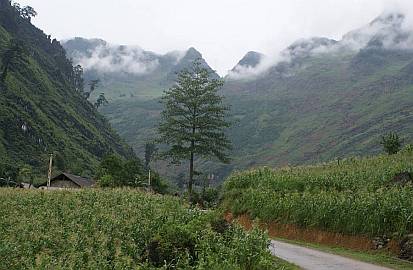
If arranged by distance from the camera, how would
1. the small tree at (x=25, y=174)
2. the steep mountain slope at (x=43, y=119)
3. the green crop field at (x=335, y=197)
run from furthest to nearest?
the steep mountain slope at (x=43, y=119) < the small tree at (x=25, y=174) < the green crop field at (x=335, y=197)

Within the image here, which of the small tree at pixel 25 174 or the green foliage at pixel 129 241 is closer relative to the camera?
the green foliage at pixel 129 241

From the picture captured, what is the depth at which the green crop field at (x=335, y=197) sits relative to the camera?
20609 mm

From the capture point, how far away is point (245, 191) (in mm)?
32531

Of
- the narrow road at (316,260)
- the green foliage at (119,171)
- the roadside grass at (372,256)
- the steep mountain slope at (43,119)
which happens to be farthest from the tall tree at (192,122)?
the steep mountain slope at (43,119)

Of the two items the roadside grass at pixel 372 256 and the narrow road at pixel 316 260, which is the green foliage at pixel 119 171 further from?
the narrow road at pixel 316 260

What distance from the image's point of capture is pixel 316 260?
57.1 feet

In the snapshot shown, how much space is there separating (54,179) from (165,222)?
73.2 metres

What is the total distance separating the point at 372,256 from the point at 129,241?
392 inches

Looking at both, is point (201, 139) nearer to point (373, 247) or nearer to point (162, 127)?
point (162, 127)

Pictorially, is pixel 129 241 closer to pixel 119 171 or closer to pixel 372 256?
pixel 372 256

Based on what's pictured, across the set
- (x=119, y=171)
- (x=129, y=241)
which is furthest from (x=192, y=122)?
(x=119, y=171)

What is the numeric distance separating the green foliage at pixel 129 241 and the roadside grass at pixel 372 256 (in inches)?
216

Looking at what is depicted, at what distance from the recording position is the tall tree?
47312 millimetres

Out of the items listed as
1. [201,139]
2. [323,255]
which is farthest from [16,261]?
[201,139]
